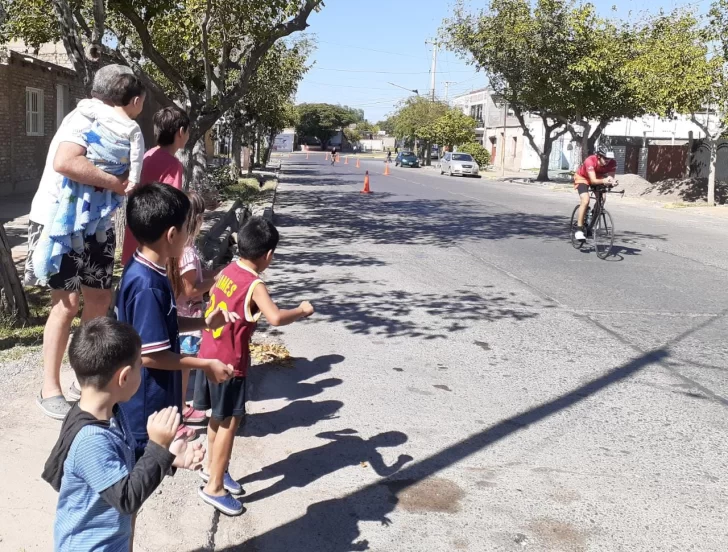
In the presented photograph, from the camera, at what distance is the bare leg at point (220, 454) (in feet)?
12.1

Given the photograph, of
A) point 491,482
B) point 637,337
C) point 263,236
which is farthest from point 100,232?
point 637,337

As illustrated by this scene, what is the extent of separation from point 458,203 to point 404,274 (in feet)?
43.1

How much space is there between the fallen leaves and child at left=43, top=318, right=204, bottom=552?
147 inches

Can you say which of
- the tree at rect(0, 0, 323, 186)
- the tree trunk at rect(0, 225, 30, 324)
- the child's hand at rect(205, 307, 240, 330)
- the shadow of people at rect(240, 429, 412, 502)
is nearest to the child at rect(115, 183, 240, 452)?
the child's hand at rect(205, 307, 240, 330)

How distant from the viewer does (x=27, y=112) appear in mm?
20344

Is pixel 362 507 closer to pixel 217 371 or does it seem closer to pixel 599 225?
pixel 217 371

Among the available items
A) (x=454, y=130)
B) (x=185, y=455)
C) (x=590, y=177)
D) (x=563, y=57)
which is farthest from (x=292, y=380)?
(x=454, y=130)

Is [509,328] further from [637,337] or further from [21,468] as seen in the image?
[21,468]

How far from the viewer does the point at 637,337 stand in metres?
7.34

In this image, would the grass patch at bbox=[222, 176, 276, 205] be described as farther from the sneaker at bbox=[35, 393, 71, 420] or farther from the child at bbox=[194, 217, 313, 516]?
the child at bbox=[194, 217, 313, 516]

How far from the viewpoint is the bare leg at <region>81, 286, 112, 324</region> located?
14.5 feet

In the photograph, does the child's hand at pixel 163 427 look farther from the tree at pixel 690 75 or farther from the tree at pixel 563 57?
the tree at pixel 563 57

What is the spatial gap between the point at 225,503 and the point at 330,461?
2.84 ft

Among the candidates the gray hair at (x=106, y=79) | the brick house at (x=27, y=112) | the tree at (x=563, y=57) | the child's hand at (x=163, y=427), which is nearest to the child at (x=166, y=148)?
the gray hair at (x=106, y=79)
